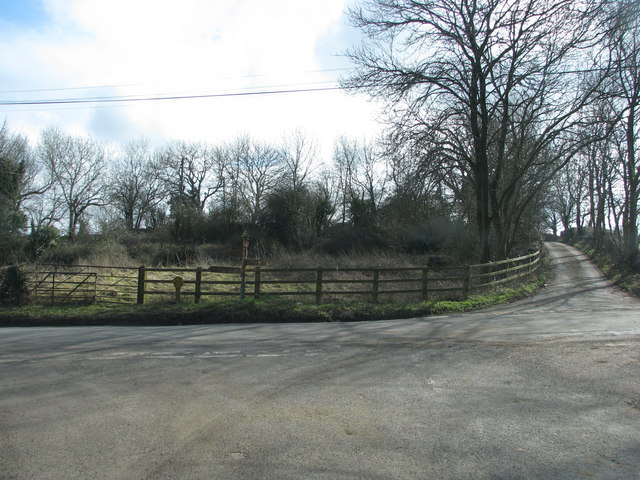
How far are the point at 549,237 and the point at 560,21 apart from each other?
80763 millimetres

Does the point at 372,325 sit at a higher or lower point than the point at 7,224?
lower

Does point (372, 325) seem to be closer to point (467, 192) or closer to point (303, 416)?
point (303, 416)

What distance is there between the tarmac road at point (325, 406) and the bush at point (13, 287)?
778 cm

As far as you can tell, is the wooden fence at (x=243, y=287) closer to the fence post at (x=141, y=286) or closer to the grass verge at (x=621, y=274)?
the fence post at (x=141, y=286)

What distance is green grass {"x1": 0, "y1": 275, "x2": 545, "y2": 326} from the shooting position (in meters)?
12.4

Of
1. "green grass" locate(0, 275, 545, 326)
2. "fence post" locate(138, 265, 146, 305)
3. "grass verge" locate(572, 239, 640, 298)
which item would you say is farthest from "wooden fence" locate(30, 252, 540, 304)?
"grass verge" locate(572, 239, 640, 298)

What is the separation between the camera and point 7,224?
103 feet

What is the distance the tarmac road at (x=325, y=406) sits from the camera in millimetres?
3588

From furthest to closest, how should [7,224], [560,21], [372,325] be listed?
[7,224]
[560,21]
[372,325]

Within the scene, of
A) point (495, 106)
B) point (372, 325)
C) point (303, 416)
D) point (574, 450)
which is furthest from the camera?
point (495, 106)

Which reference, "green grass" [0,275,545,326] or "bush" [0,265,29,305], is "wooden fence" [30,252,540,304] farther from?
A: "green grass" [0,275,545,326]

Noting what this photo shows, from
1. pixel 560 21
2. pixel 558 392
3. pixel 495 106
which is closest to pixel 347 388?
pixel 558 392

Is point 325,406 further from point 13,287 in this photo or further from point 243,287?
point 13,287

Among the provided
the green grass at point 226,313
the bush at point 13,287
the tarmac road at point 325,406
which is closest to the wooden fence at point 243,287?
the bush at point 13,287
